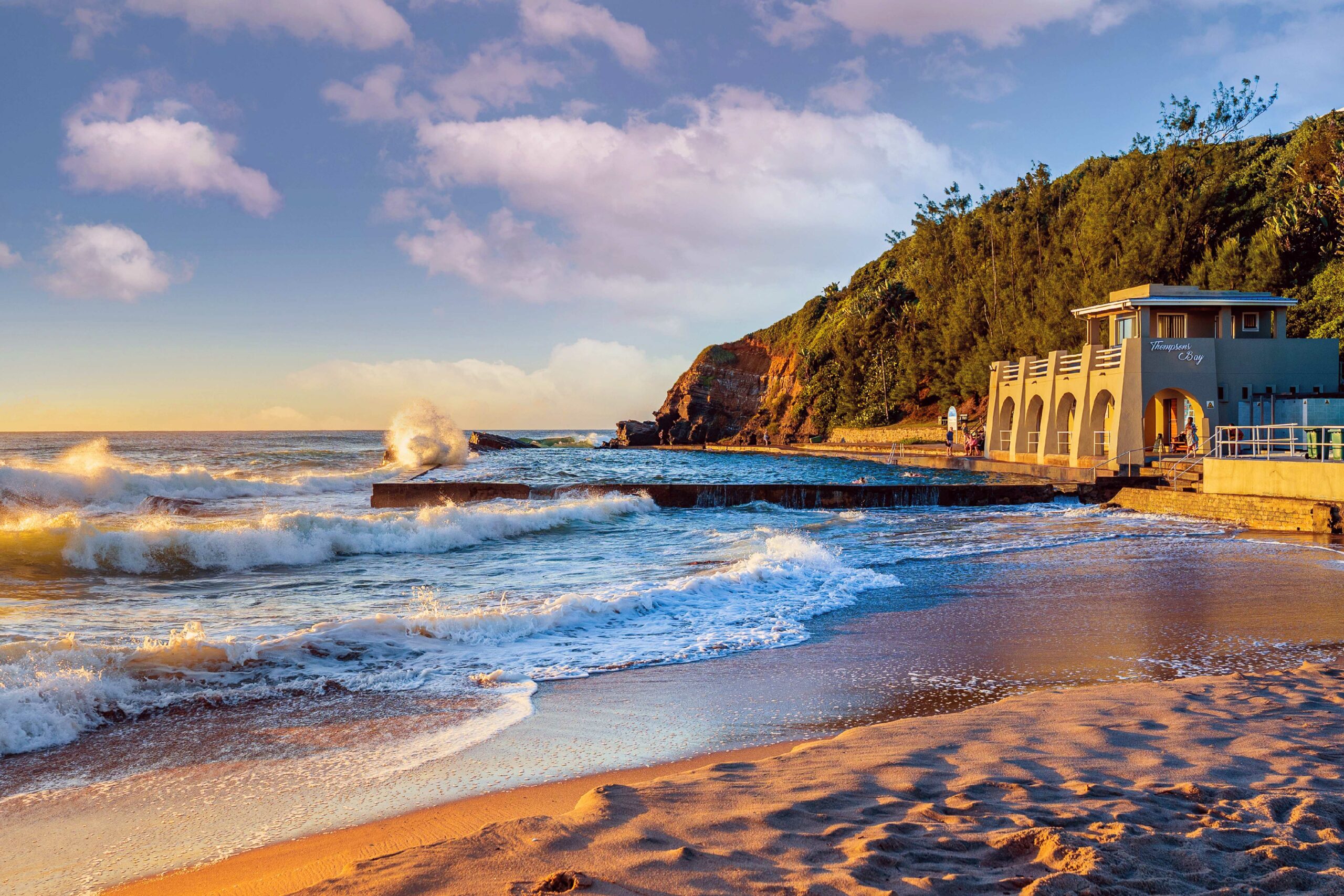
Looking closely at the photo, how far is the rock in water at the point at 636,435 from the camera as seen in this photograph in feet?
290

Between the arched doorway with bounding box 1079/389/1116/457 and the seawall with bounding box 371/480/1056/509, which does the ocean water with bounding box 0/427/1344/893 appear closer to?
the seawall with bounding box 371/480/1056/509

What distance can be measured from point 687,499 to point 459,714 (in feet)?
62.4

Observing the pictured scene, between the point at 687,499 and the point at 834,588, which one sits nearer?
the point at 834,588

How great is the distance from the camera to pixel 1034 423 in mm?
35062

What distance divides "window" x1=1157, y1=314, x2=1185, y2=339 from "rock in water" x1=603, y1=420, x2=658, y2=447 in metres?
62.1

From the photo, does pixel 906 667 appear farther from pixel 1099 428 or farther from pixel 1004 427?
pixel 1004 427

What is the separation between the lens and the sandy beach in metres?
2.81

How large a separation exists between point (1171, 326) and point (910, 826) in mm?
30554

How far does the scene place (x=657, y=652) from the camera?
303 inches

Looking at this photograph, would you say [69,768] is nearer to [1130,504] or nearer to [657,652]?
[657,652]

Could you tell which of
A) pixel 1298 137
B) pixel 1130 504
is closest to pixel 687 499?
pixel 1130 504

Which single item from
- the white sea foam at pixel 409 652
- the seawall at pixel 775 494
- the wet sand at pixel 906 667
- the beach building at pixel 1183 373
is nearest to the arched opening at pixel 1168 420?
the beach building at pixel 1183 373

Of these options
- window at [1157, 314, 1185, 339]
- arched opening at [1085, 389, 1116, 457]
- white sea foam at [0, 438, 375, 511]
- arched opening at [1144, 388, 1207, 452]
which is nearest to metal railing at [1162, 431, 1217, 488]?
arched opening at [1144, 388, 1207, 452]

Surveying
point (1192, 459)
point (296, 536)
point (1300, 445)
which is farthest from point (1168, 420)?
point (296, 536)
